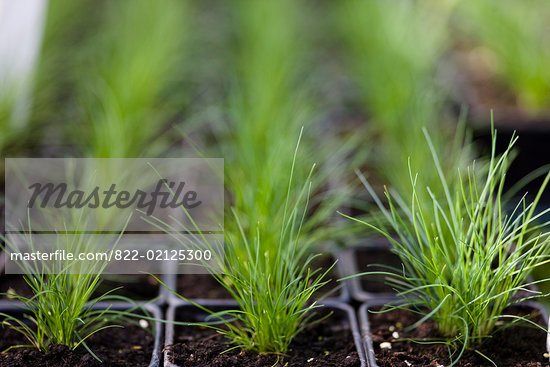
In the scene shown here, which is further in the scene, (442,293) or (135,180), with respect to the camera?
(135,180)

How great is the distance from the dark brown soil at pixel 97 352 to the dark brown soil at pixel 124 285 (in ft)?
0.50

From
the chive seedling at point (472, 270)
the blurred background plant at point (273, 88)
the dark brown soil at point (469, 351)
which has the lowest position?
the dark brown soil at point (469, 351)

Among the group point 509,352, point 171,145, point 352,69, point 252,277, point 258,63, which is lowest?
point 509,352

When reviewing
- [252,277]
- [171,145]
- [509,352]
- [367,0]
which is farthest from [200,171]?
[367,0]

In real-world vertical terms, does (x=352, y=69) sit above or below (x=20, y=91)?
above

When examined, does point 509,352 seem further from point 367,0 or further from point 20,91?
point 367,0

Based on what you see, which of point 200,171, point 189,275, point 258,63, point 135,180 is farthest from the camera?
point 258,63

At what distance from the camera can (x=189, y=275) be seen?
1.45m

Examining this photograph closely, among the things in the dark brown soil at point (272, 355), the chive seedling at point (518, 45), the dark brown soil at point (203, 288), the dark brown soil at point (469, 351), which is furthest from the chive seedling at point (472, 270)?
the chive seedling at point (518, 45)

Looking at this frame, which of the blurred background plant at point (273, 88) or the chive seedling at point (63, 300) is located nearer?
the chive seedling at point (63, 300)

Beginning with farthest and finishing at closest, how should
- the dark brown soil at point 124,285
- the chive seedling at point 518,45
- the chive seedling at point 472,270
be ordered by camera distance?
the chive seedling at point 518,45 < the dark brown soil at point 124,285 < the chive seedling at point 472,270

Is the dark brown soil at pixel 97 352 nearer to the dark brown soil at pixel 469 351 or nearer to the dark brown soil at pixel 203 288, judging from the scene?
the dark brown soil at pixel 203 288

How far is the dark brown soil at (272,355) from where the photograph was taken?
112 cm

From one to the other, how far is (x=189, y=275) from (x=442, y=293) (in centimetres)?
60
